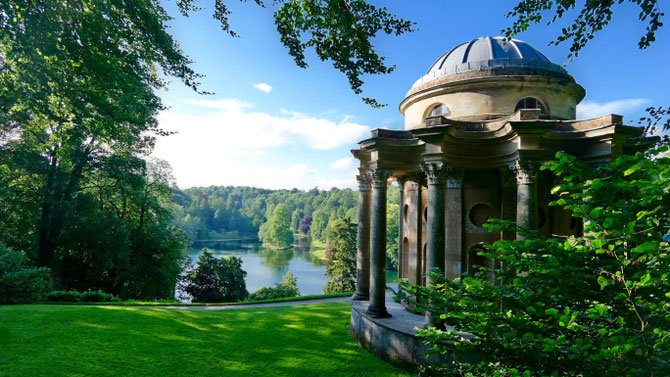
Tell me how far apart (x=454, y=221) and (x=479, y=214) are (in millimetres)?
1563

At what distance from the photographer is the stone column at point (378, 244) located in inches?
441

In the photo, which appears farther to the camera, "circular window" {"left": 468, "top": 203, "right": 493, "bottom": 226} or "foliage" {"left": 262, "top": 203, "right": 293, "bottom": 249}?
"foliage" {"left": 262, "top": 203, "right": 293, "bottom": 249}

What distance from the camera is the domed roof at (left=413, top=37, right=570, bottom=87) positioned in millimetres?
11141

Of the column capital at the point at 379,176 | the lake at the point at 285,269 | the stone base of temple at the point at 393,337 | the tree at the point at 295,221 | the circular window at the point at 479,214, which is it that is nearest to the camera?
the stone base of temple at the point at 393,337

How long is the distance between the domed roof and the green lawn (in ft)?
33.3

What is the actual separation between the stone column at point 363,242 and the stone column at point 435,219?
14.7 feet

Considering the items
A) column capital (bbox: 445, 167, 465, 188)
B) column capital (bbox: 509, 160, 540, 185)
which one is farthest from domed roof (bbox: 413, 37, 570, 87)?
column capital (bbox: 509, 160, 540, 185)

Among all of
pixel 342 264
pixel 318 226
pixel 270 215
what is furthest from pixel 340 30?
pixel 270 215

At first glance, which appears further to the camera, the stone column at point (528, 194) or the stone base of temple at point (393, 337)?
the stone base of temple at point (393, 337)

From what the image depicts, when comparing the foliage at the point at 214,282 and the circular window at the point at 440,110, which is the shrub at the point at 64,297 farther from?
the circular window at the point at 440,110

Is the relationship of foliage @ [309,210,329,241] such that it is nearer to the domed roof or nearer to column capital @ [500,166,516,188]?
the domed roof

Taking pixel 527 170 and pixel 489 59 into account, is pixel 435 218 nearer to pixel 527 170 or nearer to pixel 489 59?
pixel 527 170

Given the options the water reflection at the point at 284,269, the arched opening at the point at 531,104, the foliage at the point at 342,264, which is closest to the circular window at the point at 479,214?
the arched opening at the point at 531,104

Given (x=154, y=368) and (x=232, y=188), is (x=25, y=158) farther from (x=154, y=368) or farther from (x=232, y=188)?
(x=232, y=188)
